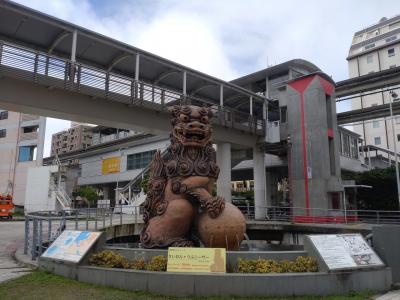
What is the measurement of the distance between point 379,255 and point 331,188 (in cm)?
1989

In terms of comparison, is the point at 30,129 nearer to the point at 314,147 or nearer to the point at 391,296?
the point at 314,147

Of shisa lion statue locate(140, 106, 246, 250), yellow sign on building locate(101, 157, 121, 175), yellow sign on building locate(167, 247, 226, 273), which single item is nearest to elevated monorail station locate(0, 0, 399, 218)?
shisa lion statue locate(140, 106, 246, 250)

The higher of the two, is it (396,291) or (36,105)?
(36,105)

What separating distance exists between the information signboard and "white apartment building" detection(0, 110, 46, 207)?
42.2 metres

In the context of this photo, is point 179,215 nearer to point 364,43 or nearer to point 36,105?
point 36,105

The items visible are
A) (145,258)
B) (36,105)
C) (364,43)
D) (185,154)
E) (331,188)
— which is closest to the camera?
(145,258)

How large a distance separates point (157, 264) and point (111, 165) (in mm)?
52218

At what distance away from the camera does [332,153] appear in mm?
29188

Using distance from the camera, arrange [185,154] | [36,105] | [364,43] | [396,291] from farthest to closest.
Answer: [364,43]
[36,105]
[185,154]
[396,291]

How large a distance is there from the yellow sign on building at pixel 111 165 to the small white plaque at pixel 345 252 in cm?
5058

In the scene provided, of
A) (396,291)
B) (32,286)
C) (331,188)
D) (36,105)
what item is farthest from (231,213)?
(331,188)

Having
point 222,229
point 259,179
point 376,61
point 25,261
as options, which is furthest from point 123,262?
point 376,61

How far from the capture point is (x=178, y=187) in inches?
395

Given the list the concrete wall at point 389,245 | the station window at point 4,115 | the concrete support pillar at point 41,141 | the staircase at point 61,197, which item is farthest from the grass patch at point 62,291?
the station window at point 4,115
